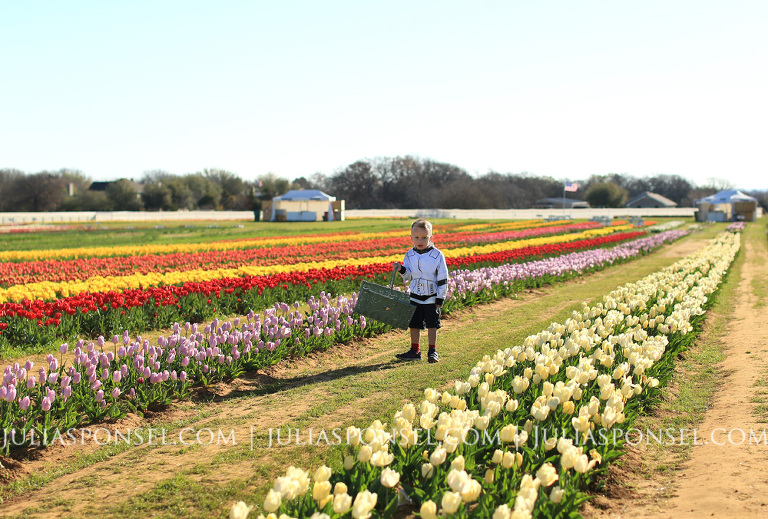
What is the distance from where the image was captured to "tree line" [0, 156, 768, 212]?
262ft

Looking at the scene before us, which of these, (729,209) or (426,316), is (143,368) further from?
(729,209)

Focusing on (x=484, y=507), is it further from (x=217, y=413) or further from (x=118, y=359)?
(x=118, y=359)

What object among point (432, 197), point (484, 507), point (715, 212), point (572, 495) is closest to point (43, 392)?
point (484, 507)

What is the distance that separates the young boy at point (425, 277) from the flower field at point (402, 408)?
33.7 inches

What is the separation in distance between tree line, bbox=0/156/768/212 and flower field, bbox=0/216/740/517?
74.8 m

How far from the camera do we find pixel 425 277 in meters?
7.27

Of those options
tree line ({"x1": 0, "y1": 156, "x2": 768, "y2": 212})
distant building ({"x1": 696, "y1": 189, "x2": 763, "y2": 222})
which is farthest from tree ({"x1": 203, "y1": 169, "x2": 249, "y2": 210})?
distant building ({"x1": 696, "y1": 189, "x2": 763, "y2": 222})

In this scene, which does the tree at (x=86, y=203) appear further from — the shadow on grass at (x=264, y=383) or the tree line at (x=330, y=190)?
the shadow on grass at (x=264, y=383)

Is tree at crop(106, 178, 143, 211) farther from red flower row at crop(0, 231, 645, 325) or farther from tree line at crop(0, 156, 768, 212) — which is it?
red flower row at crop(0, 231, 645, 325)

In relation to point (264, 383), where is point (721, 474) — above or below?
above

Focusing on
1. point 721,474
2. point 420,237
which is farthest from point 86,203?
point 721,474

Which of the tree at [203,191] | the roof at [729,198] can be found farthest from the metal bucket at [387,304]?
the tree at [203,191]

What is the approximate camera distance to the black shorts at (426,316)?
24.0ft

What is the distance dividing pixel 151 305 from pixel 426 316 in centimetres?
460
